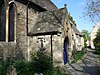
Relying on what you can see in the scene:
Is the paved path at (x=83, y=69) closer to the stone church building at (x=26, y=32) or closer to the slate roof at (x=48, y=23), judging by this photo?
the stone church building at (x=26, y=32)

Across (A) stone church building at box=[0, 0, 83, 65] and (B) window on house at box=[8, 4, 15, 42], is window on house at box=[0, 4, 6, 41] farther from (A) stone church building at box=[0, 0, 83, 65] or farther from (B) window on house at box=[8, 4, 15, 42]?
(B) window on house at box=[8, 4, 15, 42]

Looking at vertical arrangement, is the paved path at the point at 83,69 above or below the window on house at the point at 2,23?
below

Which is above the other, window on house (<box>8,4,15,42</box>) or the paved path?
window on house (<box>8,4,15,42</box>)

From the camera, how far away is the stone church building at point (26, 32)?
Result: 18.3 meters

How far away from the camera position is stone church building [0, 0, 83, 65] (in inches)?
722

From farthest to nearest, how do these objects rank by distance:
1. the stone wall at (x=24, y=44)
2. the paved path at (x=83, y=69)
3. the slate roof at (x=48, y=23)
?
1. the slate roof at (x=48, y=23)
2. the stone wall at (x=24, y=44)
3. the paved path at (x=83, y=69)

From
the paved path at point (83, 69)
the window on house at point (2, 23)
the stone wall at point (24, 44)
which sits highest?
the window on house at point (2, 23)

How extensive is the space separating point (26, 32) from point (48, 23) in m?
2.70

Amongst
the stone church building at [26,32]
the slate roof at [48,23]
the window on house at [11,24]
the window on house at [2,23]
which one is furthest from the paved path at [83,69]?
the window on house at [2,23]

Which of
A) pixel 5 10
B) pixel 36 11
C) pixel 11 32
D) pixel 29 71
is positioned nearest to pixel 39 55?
pixel 29 71

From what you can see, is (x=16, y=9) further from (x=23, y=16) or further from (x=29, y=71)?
(x=29, y=71)

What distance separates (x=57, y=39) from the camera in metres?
18.5

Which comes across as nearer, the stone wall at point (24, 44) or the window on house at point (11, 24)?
the stone wall at point (24, 44)

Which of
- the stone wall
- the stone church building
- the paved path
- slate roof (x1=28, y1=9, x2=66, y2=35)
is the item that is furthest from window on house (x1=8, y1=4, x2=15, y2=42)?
the paved path
